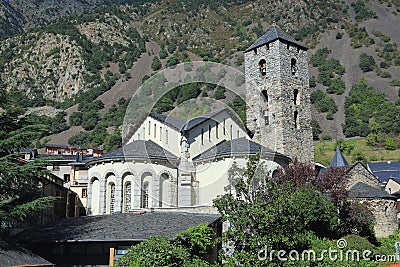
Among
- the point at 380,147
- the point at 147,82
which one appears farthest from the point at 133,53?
the point at 380,147

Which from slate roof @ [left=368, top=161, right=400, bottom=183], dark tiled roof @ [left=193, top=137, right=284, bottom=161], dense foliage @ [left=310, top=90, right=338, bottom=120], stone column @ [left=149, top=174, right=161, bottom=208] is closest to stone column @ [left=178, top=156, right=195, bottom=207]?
dark tiled roof @ [left=193, top=137, right=284, bottom=161]

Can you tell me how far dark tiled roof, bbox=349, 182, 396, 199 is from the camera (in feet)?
112

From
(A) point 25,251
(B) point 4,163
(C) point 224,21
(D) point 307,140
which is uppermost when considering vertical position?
(C) point 224,21

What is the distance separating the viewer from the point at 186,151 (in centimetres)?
3397

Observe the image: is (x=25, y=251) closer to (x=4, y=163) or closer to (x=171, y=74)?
(x=4, y=163)

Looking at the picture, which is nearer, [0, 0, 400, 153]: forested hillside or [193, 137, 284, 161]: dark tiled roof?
[193, 137, 284, 161]: dark tiled roof

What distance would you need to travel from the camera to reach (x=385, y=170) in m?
64.4

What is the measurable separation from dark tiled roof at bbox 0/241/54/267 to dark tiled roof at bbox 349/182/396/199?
23.2m

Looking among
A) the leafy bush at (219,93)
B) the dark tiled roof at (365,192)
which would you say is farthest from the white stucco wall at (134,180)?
the leafy bush at (219,93)

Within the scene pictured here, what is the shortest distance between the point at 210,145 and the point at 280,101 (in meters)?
8.75

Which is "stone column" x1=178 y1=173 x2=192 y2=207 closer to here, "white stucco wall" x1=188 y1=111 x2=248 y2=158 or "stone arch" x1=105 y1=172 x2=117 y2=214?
"white stucco wall" x1=188 y1=111 x2=248 y2=158

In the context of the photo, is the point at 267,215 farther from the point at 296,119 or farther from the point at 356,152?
the point at 356,152

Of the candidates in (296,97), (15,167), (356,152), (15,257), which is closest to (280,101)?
(296,97)

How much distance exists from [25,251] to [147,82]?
10509cm
